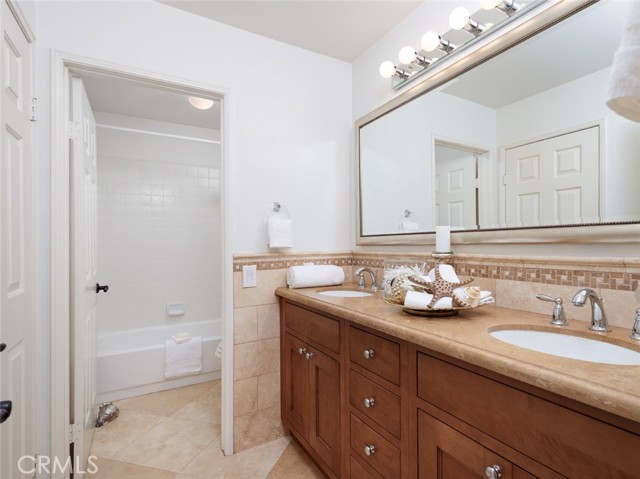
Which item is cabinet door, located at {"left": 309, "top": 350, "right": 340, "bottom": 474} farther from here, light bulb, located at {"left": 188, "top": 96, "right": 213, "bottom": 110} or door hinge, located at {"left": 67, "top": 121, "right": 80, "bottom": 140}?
light bulb, located at {"left": 188, "top": 96, "right": 213, "bottom": 110}

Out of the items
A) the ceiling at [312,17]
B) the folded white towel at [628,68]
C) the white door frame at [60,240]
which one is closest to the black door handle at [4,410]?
the white door frame at [60,240]

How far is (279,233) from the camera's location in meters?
1.84

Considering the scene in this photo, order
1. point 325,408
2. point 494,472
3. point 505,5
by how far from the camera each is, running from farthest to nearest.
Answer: point 325,408 → point 505,5 → point 494,472

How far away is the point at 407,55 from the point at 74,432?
2.46 m

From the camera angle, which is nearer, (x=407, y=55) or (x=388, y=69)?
(x=407, y=55)

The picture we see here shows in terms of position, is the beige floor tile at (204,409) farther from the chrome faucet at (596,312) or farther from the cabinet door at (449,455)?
the chrome faucet at (596,312)

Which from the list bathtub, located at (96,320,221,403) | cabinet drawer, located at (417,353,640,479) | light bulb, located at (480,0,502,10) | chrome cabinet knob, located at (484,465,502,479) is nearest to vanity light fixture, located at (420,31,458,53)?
light bulb, located at (480,0,502,10)

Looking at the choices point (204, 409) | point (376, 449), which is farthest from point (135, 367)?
point (376, 449)

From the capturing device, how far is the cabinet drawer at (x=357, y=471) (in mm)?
1200

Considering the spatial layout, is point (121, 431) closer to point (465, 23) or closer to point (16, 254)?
point (16, 254)

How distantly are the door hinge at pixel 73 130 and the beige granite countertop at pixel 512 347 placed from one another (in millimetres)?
1401

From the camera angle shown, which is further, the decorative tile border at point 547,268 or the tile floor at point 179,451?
the tile floor at point 179,451

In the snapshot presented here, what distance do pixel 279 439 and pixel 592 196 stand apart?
1.94m

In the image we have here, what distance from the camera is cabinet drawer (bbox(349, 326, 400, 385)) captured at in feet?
3.47
